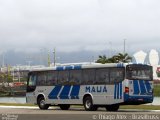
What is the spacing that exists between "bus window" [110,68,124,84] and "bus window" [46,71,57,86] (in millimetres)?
5293

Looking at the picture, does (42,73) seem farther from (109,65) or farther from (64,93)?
(109,65)

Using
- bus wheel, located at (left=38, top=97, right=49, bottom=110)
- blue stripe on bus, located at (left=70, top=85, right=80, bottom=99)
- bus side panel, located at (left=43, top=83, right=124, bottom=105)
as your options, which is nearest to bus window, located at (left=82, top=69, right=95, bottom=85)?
bus side panel, located at (left=43, top=83, right=124, bottom=105)

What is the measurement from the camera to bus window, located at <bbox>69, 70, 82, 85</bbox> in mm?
33062

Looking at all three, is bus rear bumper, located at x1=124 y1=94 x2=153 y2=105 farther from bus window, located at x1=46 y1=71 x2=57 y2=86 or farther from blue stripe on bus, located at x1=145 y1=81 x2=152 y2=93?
bus window, located at x1=46 y1=71 x2=57 y2=86

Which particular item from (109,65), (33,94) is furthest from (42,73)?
(109,65)

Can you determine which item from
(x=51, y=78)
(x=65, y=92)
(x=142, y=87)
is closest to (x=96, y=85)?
(x=142, y=87)

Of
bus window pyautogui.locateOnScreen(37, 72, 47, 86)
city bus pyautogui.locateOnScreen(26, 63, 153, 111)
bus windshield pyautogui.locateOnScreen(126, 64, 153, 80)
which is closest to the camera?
bus windshield pyautogui.locateOnScreen(126, 64, 153, 80)

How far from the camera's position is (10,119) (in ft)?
72.5

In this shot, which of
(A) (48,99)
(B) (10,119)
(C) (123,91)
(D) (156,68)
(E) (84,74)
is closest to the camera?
(B) (10,119)

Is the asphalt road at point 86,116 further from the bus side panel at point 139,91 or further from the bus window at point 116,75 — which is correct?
the bus window at point 116,75

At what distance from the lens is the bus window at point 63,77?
111 feet

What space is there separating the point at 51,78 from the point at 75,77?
8.38ft

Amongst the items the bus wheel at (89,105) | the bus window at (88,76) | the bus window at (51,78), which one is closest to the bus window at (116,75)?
the bus window at (88,76)

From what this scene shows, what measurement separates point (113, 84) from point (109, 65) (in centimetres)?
117
